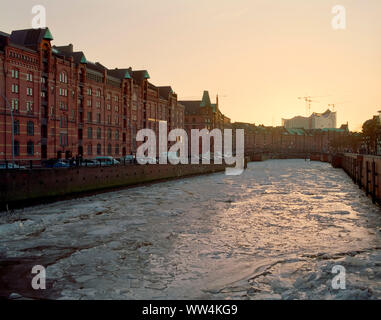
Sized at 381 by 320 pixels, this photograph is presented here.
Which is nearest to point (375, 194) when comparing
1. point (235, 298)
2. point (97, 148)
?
point (235, 298)

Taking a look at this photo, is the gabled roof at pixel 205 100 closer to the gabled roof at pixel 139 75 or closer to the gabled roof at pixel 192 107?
the gabled roof at pixel 192 107

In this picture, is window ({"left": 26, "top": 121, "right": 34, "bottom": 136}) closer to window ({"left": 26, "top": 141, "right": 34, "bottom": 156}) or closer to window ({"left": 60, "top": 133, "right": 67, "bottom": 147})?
window ({"left": 26, "top": 141, "right": 34, "bottom": 156})

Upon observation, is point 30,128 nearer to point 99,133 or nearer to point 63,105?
point 63,105

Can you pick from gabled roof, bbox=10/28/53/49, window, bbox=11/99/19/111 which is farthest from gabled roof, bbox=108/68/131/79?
window, bbox=11/99/19/111

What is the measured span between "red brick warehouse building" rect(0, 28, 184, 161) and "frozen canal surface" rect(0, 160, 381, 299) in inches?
847

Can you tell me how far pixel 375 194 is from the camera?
28953mm

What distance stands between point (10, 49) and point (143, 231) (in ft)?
117

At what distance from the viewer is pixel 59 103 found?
173ft

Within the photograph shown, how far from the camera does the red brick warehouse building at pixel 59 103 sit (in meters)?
44.3

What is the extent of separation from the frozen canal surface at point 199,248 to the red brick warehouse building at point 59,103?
847 inches

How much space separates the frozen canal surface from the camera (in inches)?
425

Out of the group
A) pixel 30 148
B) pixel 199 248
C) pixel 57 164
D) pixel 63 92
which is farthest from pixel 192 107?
pixel 199 248

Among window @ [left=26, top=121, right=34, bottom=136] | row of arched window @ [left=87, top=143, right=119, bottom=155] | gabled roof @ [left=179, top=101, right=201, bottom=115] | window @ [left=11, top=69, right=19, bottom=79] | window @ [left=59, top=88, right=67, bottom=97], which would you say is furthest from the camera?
gabled roof @ [left=179, top=101, right=201, bottom=115]

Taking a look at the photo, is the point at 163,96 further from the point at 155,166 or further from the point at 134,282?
the point at 134,282
